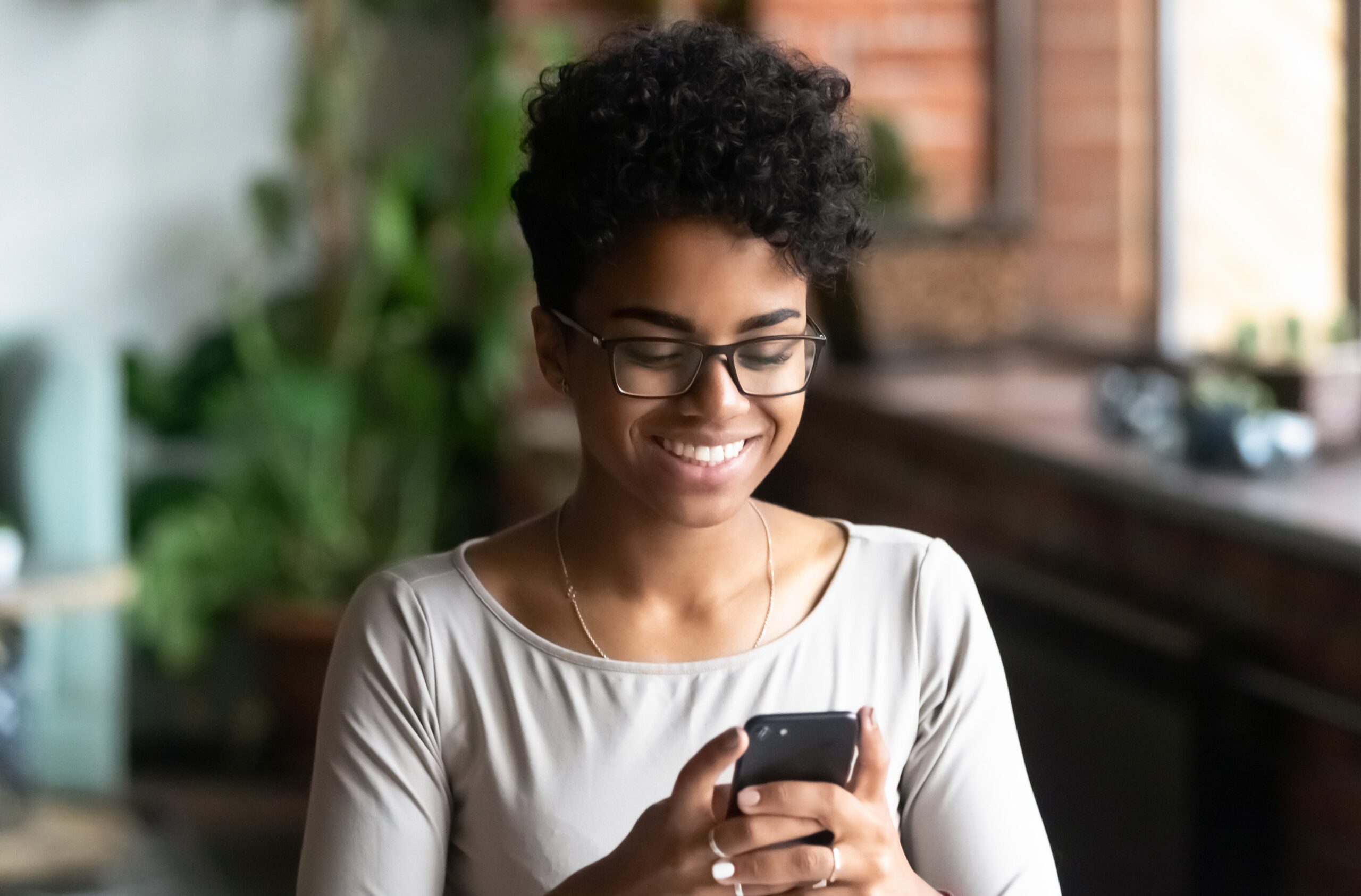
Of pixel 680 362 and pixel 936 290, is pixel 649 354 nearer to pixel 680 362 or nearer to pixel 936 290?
pixel 680 362

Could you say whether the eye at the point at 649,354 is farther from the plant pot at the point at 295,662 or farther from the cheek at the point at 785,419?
the plant pot at the point at 295,662

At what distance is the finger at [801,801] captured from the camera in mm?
941

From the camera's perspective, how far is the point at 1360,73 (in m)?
2.59

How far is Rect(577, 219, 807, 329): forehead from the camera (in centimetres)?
104

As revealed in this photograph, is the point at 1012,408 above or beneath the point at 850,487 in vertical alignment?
above

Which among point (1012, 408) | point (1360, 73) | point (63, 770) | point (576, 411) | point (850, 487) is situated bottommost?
point (63, 770)

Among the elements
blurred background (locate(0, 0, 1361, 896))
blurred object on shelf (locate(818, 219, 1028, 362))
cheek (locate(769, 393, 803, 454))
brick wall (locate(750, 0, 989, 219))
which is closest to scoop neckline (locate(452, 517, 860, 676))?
cheek (locate(769, 393, 803, 454))

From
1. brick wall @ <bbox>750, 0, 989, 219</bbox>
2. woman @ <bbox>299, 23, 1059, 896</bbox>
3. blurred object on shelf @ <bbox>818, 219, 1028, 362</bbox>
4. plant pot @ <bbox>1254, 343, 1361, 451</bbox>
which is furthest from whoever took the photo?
brick wall @ <bbox>750, 0, 989, 219</bbox>

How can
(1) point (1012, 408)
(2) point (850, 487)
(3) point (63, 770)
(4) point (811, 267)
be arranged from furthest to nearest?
(2) point (850, 487) → (3) point (63, 770) → (1) point (1012, 408) → (4) point (811, 267)

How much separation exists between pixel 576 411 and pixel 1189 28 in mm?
2567

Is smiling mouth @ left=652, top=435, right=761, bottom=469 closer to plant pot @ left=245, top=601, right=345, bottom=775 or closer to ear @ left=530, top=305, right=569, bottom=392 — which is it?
ear @ left=530, top=305, right=569, bottom=392

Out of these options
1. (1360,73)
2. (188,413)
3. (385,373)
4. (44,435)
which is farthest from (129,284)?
(1360,73)

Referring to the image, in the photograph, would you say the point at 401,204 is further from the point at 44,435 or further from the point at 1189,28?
the point at 1189,28

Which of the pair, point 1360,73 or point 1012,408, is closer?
point 1360,73
